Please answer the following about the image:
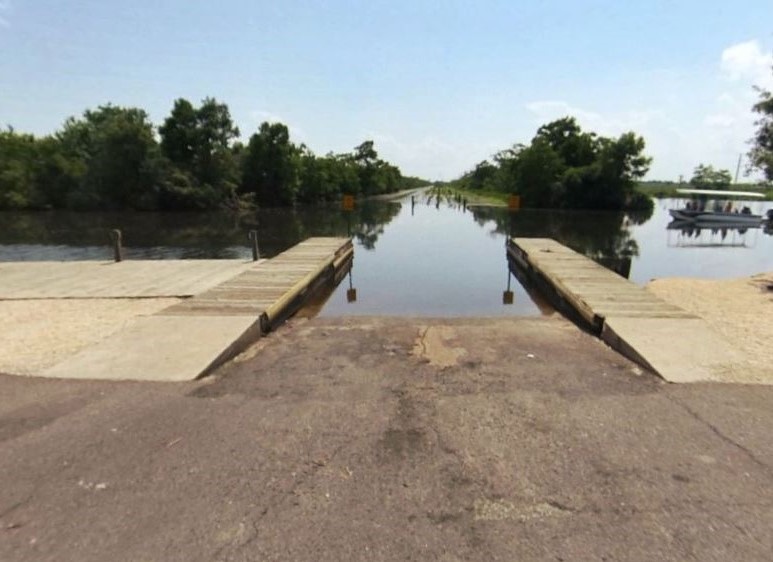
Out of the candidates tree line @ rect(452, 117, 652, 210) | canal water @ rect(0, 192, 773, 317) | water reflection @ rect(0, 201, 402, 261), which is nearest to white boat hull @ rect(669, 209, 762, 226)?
canal water @ rect(0, 192, 773, 317)

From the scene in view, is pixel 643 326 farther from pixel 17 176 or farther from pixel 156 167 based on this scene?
pixel 17 176

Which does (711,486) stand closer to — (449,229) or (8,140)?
(449,229)

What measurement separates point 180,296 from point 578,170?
54.8m

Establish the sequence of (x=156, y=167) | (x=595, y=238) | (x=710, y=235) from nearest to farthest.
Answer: (x=595, y=238) → (x=710, y=235) → (x=156, y=167)

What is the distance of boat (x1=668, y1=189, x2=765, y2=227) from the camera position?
36.0m

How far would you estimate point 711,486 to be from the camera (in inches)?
117

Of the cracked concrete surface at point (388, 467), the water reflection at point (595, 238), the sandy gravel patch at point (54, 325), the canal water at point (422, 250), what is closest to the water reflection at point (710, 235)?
the canal water at point (422, 250)

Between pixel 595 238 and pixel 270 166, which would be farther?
pixel 270 166

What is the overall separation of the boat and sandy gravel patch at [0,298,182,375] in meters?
40.1

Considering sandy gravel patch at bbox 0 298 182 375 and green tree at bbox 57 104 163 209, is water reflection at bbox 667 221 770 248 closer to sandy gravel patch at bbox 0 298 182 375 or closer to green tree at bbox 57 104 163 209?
sandy gravel patch at bbox 0 298 182 375

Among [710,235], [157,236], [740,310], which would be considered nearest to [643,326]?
[740,310]

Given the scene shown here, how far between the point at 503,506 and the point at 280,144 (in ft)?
179

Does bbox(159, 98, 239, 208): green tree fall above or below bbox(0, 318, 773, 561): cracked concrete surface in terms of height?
above

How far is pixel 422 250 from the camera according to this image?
21.7 meters
